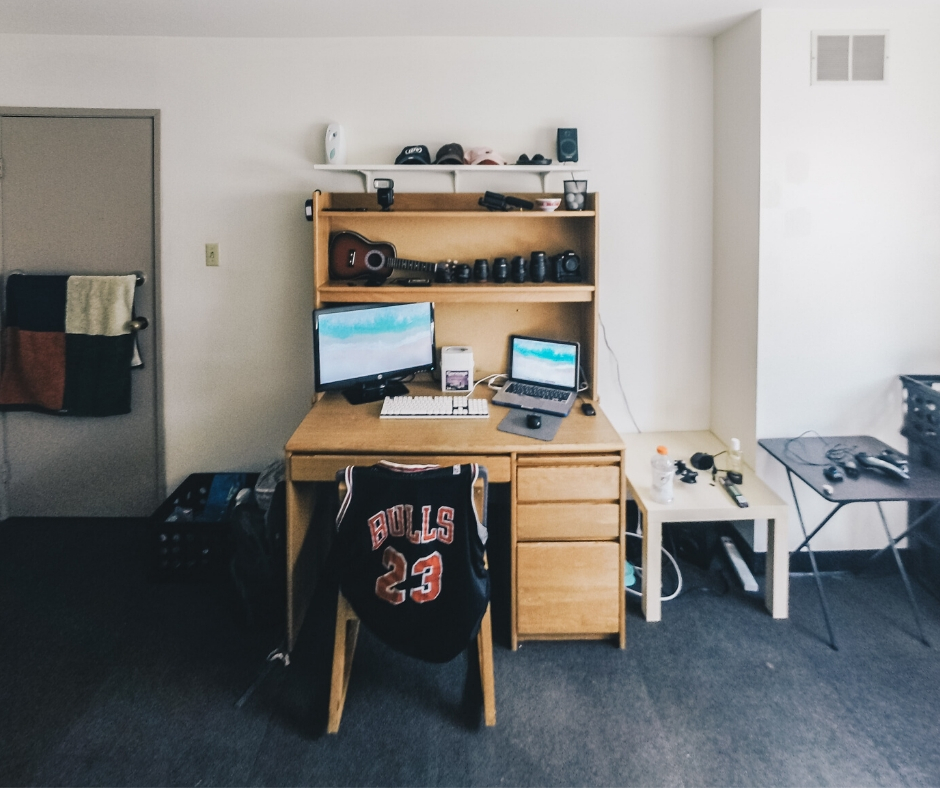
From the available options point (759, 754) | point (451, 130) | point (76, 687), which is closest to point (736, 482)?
point (759, 754)

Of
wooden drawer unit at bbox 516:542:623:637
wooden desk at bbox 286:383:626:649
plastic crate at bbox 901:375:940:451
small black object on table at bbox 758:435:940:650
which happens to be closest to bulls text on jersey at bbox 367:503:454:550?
wooden desk at bbox 286:383:626:649

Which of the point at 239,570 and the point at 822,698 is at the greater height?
the point at 239,570

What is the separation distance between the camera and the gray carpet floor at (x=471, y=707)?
162 cm

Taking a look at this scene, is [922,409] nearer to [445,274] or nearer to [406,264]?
[445,274]

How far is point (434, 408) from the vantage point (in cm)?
227

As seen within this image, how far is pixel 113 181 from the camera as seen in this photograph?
8.77 feet

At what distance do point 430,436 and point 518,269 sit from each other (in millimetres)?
846

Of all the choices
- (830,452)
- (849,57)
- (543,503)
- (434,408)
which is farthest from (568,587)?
(849,57)

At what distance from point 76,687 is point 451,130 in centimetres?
241

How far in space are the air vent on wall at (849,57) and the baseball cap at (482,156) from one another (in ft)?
3.96

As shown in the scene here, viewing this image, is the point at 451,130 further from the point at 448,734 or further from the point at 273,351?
the point at 448,734

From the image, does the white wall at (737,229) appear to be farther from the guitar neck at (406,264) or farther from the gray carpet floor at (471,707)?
the guitar neck at (406,264)

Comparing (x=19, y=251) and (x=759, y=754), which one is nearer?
(x=759, y=754)

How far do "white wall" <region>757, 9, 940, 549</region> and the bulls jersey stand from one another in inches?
58.4
